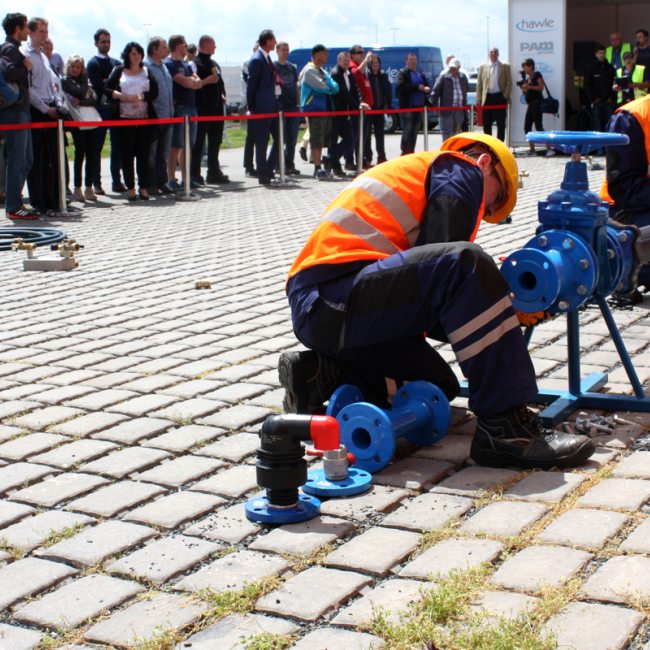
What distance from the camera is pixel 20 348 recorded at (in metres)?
5.07

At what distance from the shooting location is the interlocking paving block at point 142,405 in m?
3.92

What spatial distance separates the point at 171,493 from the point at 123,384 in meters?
1.38

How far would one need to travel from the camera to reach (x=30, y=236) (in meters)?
9.00

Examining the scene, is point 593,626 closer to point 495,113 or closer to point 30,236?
point 30,236

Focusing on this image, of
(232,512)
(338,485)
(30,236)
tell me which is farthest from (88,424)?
(30,236)

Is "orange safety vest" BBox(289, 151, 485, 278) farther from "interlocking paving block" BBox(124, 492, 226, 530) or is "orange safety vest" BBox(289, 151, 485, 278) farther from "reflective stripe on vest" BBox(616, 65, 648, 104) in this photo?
"reflective stripe on vest" BBox(616, 65, 648, 104)

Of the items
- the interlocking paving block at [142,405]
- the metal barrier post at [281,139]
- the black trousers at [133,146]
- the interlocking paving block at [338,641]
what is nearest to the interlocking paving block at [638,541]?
the interlocking paving block at [338,641]

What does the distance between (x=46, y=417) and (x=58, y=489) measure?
0.83m

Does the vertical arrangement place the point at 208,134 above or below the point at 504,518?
above

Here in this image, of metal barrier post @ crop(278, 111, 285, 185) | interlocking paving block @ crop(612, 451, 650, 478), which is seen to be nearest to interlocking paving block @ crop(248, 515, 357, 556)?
interlocking paving block @ crop(612, 451, 650, 478)

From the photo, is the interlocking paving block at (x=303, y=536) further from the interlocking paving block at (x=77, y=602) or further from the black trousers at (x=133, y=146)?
the black trousers at (x=133, y=146)

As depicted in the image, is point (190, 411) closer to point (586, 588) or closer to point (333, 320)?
point (333, 320)

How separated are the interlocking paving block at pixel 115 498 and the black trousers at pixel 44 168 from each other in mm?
8341

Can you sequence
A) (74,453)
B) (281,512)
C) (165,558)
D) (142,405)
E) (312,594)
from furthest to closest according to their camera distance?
(142,405), (74,453), (281,512), (165,558), (312,594)
